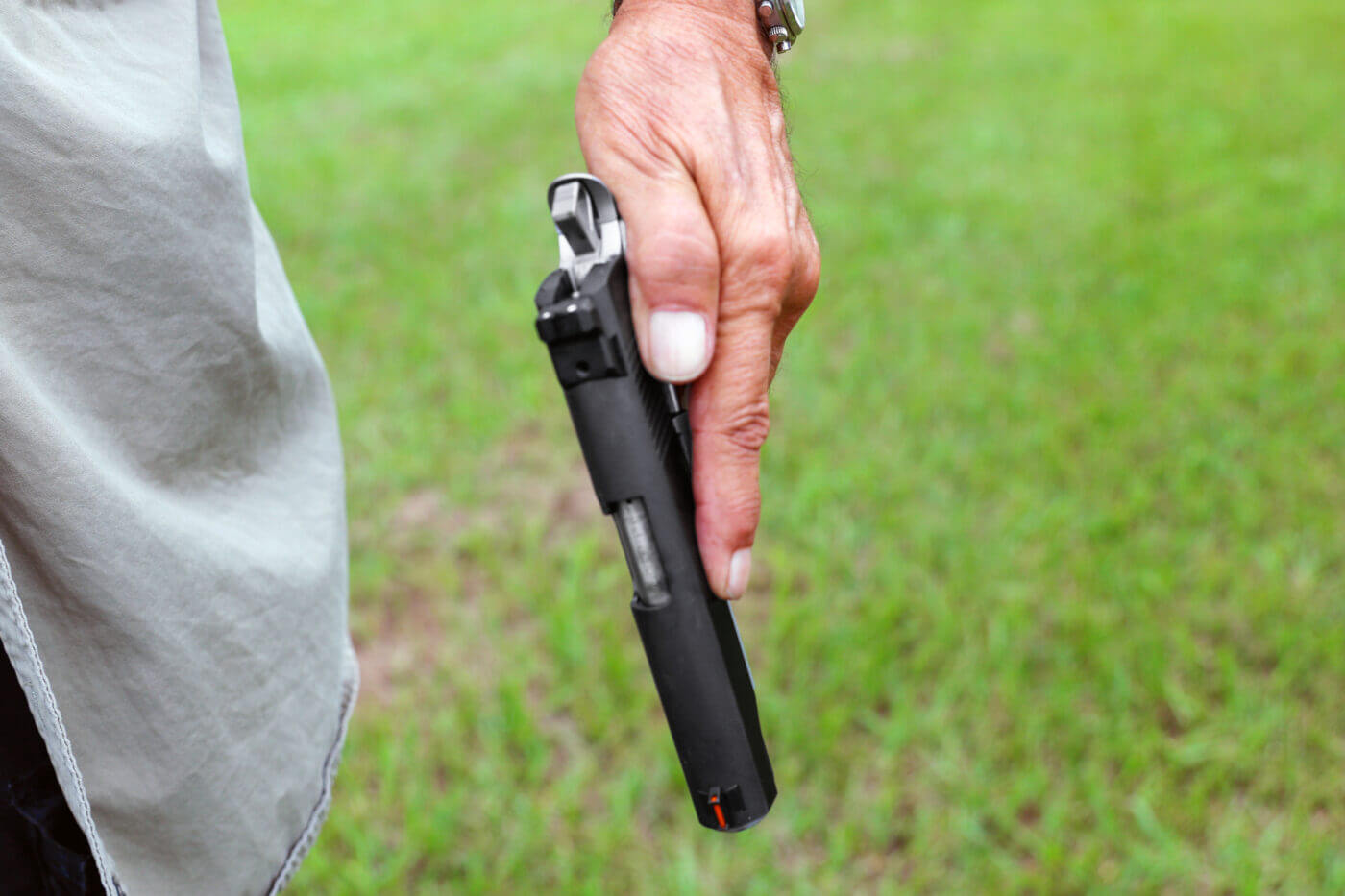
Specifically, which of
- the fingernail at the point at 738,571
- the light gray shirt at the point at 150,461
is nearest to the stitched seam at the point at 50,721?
the light gray shirt at the point at 150,461

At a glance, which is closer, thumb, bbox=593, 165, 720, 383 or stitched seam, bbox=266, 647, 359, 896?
thumb, bbox=593, 165, 720, 383

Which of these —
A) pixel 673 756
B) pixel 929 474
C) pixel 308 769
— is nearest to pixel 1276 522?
pixel 929 474

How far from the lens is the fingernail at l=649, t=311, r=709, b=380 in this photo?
857 mm

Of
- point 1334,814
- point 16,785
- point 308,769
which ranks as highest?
point 16,785

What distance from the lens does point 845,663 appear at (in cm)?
238

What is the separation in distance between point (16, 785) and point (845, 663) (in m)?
1.83

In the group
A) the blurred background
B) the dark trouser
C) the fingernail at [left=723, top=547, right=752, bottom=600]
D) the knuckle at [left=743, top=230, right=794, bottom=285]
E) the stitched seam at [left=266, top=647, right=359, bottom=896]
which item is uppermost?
the knuckle at [left=743, top=230, right=794, bottom=285]

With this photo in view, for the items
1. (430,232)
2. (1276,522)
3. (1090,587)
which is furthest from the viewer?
(430,232)

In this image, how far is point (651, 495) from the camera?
0.90 m

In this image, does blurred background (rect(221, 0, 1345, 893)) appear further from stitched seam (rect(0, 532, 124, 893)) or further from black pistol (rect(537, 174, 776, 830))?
stitched seam (rect(0, 532, 124, 893))

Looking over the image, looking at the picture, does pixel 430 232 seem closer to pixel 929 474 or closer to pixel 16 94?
pixel 929 474

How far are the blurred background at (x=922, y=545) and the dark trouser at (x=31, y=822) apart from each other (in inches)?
34.4

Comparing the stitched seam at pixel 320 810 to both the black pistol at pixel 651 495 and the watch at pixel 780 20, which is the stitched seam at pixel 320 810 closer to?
the black pistol at pixel 651 495

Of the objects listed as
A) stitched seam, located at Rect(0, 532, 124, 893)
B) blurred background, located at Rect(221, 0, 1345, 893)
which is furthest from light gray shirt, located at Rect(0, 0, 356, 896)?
blurred background, located at Rect(221, 0, 1345, 893)
